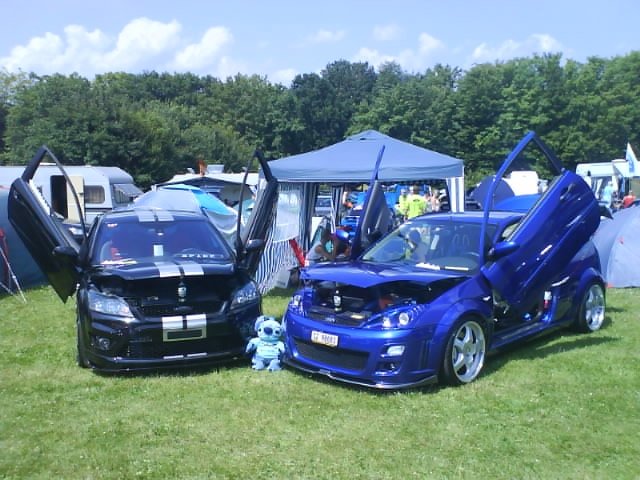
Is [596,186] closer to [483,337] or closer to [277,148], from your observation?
[483,337]

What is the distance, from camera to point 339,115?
68.4 meters

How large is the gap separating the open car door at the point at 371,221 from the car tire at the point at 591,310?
8.52 feet

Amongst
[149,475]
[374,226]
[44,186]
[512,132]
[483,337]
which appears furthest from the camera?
[512,132]

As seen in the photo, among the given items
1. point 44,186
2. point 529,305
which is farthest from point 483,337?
point 44,186

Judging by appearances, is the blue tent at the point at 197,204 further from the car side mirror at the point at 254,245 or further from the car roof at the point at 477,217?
the car roof at the point at 477,217

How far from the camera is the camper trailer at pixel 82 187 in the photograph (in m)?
19.4

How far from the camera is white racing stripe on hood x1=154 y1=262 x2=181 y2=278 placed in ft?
20.8

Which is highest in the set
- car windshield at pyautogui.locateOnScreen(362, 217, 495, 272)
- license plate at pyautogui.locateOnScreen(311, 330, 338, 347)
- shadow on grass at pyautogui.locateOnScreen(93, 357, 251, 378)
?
car windshield at pyautogui.locateOnScreen(362, 217, 495, 272)

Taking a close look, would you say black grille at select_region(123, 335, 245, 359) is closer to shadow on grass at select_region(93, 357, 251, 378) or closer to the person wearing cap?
shadow on grass at select_region(93, 357, 251, 378)

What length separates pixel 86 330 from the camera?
636cm

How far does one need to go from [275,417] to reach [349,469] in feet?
3.77

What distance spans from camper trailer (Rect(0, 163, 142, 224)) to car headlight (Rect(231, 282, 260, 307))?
7883 millimetres

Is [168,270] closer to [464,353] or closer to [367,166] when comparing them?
[464,353]

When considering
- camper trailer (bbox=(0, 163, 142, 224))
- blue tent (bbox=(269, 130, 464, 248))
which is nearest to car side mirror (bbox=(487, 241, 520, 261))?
blue tent (bbox=(269, 130, 464, 248))
